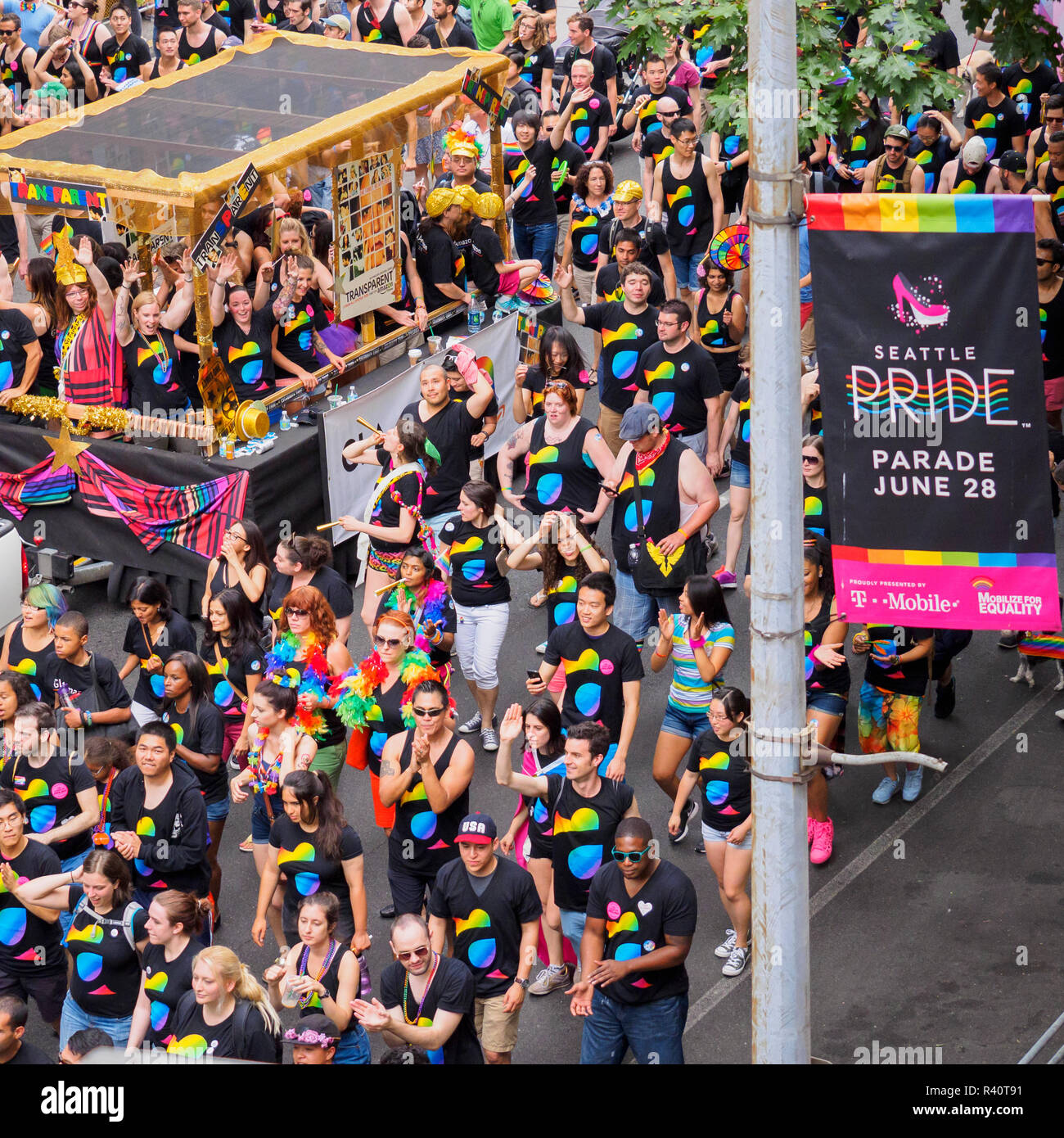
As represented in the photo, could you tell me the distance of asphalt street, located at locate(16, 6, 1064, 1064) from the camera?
27.3 ft

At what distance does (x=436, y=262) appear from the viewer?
46.5ft

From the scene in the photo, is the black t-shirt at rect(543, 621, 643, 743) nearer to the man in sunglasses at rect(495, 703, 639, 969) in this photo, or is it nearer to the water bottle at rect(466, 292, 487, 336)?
the man in sunglasses at rect(495, 703, 639, 969)

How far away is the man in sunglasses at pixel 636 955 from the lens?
293 inches

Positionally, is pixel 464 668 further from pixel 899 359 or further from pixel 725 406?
pixel 899 359

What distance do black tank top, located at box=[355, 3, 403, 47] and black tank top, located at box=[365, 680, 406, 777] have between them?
11741 mm

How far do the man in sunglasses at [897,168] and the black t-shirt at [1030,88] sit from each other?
2238mm

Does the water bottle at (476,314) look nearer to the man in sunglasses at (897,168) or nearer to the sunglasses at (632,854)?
the man in sunglasses at (897,168)

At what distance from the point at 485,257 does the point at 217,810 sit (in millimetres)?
6313

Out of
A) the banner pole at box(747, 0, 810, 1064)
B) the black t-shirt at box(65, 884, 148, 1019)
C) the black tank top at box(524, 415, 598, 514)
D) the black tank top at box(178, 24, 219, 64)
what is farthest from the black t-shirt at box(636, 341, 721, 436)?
the black tank top at box(178, 24, 219, 64)

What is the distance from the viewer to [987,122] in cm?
1633

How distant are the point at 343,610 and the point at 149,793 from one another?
1.91 meters

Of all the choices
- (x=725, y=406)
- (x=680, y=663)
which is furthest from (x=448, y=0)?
(x=680, y=663)

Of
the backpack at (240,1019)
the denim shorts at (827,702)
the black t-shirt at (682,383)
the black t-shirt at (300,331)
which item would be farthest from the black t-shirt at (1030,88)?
the backpack at (240,1019)

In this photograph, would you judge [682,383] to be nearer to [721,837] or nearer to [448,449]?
[448,449]
